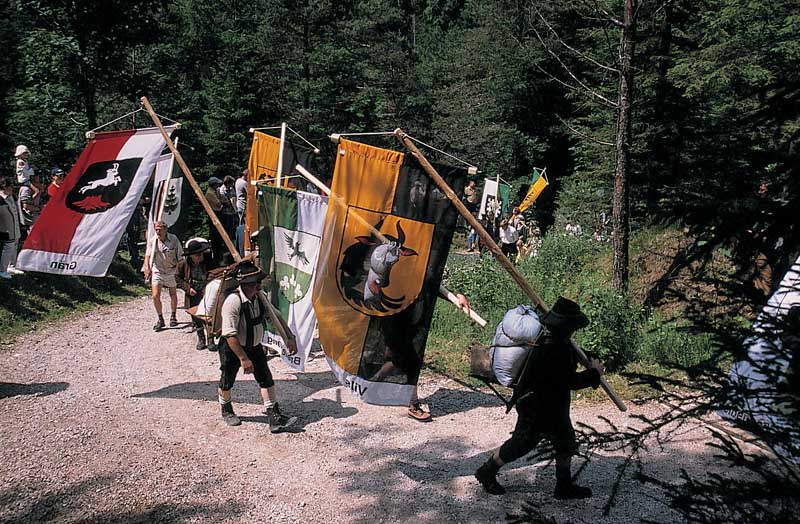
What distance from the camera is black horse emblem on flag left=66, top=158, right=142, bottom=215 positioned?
7.27 m

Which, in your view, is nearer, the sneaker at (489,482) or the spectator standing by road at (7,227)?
the sneaker at (489,482)

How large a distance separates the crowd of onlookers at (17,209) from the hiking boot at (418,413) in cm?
708

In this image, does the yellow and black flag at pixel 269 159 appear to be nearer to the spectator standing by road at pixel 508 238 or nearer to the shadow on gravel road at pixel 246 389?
the shadow on gravel road at pixel 246 389

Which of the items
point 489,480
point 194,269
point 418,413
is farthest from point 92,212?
point 489,480

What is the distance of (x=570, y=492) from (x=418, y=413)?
7.37ft

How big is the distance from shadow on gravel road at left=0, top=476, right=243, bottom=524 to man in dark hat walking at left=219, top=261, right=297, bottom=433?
1.58 meters

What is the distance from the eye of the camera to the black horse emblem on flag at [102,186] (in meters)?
7.27

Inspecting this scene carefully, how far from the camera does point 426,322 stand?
6371 millimetres

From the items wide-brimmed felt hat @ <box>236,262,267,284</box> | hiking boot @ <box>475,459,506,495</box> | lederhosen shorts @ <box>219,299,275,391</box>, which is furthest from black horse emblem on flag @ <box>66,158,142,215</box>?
hiking boot @ <box>475,459,506,495</box>

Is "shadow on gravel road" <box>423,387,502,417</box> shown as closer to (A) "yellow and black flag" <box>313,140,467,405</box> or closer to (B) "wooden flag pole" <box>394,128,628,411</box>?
(A) "yellow and black flag" <box>313,140,467,405</box>

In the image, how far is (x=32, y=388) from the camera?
318 inches

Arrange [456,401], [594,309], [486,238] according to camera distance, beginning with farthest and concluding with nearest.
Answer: [594,309] < [456,401] < [486,238]

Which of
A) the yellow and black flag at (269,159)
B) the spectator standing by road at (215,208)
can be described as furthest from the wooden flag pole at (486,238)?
the spectator standing by road at (215,208)

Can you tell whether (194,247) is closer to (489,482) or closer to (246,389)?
(246,389)
